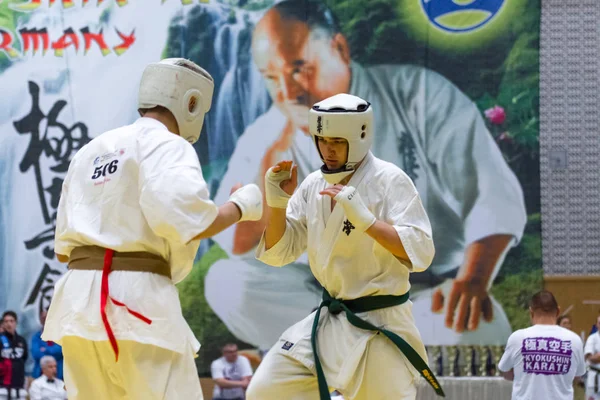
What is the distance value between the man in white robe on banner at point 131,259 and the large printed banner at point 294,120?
6.85 m

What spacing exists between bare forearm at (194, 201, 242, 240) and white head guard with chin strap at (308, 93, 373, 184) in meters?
0.93

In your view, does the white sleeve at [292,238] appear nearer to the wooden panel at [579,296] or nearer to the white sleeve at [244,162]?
the white sleeve at [244,162]

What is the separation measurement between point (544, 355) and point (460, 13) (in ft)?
16.6

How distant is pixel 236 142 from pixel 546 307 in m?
4.92

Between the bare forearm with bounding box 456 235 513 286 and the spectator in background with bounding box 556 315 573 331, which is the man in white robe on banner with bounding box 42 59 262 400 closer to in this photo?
the bare forearm with bounding box 456 235 513 286

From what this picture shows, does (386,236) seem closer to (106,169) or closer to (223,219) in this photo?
(223,219)

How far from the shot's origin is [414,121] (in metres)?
10.9

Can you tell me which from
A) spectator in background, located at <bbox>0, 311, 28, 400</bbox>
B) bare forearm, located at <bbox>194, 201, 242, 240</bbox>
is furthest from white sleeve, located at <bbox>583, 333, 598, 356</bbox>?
bare forearm, located at <bbox>194, 201, 242, 240</bbox>

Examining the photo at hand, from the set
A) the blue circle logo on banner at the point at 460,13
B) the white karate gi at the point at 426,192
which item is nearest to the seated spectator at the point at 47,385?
the white karate gi at the point at 426,192

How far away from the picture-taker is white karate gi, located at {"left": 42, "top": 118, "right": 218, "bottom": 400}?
383cm

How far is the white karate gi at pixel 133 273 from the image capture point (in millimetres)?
3828

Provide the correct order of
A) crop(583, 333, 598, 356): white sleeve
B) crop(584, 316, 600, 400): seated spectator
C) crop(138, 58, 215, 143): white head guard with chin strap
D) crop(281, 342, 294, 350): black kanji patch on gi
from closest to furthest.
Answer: crop(138, 58, 215, 143): white head guard with chin strap
crop(281, 342, 294, 350): black kanji patch on gi
crop(584, 316, 600, 400): seated spectator
crop(583, 333, 598, 356): white sleeve

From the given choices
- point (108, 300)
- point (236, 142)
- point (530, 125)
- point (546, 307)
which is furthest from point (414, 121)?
point (108, 300)

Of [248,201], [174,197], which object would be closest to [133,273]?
[174,197]
